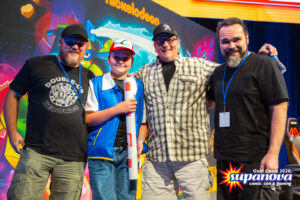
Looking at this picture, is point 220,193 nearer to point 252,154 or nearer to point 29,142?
point 252,154

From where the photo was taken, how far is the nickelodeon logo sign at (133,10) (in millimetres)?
3832

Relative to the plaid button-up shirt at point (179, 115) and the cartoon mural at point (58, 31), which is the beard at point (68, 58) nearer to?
the plaid button-up shirt at point (179, 115)

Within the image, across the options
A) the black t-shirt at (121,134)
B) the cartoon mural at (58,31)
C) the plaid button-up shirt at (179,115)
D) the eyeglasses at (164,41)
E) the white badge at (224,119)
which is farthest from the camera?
the cartoon mural at (58,31)

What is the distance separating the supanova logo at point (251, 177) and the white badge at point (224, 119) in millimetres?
284

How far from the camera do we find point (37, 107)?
212cm

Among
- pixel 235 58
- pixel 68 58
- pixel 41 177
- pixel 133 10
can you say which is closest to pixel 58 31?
pixel 68 58

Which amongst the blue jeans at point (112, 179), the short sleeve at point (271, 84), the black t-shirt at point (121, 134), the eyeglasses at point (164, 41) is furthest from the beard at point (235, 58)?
the blue jeans at point (112, 179)

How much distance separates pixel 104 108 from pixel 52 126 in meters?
0.40

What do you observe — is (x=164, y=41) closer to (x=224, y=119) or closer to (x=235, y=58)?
(x=235, y=58)

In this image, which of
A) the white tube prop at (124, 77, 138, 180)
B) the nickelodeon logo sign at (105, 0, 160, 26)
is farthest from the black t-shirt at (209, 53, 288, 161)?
the nickelodeon logo sign at (105, 0, 160, 26)

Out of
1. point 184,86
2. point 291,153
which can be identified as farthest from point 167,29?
point 291,153

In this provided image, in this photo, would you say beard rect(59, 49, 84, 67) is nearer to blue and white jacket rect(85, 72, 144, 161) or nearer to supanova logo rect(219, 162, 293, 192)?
blue and white jacket rect(85, 72, 144, 161)

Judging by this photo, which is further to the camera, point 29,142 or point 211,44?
point 211,44

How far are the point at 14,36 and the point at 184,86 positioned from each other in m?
1.77
